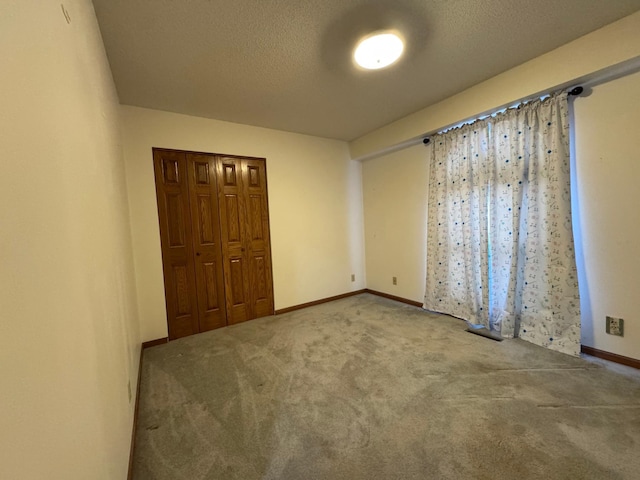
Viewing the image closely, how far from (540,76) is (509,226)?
1315 mm

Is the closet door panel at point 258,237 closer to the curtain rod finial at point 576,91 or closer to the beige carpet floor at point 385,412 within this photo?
the beige carpet floor at point 385,412

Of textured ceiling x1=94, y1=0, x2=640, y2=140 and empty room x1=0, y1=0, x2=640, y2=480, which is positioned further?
textured ceiling x1=94, y1=0, x2=640, y2=140

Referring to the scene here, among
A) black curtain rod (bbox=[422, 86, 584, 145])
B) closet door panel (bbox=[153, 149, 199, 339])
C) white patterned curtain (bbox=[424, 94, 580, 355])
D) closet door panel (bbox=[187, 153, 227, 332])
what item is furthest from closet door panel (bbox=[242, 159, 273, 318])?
black curtain rod (bbox=[422, 86, 584, 145])

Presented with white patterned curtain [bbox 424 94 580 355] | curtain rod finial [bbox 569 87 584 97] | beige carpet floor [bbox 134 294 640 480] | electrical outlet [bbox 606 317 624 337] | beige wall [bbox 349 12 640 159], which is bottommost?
beige carpet floor [bbox 134 294 640 480]

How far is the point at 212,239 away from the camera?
3.19m

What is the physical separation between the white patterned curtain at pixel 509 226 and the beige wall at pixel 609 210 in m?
0.13

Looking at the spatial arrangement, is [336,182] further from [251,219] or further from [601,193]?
[601,193]

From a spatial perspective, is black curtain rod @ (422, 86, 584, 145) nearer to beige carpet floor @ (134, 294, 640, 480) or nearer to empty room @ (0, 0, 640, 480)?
empty room @ (0, 0, 640, 480)

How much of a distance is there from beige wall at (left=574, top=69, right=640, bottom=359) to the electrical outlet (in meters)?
0.03

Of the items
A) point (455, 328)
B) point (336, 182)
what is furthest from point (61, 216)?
point (336, 182)

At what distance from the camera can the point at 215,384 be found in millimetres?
2086

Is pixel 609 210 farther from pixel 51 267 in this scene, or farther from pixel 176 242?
pixel 176 242

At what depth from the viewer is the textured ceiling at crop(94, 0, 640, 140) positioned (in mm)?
1630

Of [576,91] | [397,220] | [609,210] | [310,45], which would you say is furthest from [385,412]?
[576,91]
